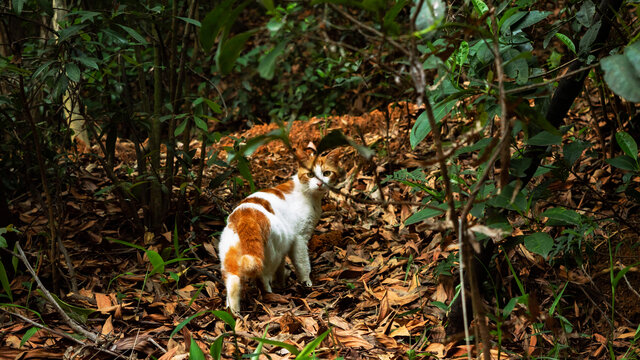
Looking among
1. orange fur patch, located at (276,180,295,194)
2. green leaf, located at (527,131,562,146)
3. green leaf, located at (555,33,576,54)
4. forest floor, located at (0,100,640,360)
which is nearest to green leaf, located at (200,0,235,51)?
forest floor, located at (0,100,640,360)

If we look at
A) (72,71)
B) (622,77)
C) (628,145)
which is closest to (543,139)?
(622,77)

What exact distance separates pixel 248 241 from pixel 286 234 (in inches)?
19.7

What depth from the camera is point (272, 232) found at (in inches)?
114

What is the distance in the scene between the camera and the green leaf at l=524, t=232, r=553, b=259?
1.59 metres

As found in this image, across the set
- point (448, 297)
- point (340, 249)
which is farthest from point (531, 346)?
point (340, 249)

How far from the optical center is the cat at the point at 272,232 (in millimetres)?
2582

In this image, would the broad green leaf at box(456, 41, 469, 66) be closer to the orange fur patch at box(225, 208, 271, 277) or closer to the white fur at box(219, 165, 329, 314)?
the white fur at box(219, 165, 329, 314)

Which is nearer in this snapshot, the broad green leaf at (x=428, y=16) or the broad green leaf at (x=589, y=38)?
the broad green leaf at (x=428, y=16)

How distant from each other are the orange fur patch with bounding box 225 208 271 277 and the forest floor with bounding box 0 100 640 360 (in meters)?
0.23

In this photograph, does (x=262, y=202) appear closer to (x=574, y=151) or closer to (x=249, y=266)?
(x=249, y=266)

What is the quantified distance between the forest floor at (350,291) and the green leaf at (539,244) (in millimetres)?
168

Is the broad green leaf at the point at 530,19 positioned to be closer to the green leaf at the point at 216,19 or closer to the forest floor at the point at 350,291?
the forest floor at the point at 350,291

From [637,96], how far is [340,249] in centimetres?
266

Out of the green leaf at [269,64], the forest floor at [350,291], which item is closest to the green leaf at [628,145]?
the forest floor at [350,291]
